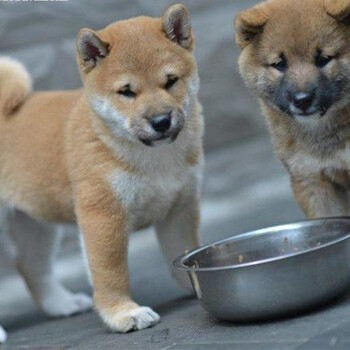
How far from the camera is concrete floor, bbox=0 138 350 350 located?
140 inches

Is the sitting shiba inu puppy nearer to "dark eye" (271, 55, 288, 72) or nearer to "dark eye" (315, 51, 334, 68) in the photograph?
"dark eye" (271, 55, 288, 72)

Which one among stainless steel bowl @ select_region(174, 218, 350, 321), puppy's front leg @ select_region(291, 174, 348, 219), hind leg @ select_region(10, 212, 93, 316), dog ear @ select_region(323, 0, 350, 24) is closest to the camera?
stainless steel bowl @ select_region(174, 218, 350, 321)

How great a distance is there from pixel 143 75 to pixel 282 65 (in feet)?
2.03

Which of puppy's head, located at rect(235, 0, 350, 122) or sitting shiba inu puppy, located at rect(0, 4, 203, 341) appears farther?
sitting shiba inu puppy, located at rect(0, 4, 203, 341)

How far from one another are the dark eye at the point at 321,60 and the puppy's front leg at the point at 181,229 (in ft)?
2.95

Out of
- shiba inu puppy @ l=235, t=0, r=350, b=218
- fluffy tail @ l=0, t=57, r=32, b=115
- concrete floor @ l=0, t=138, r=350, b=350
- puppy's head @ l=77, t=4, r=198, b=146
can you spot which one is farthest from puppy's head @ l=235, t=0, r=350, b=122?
fluffy tail @ l=0, t=57, r=32, b=115

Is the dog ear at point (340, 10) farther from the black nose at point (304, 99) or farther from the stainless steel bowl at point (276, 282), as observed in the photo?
the stainless steel bowl at point (276, 282)

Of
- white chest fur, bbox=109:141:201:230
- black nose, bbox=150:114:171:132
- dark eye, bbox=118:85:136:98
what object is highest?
dark eye, bbox=118:85:136:98

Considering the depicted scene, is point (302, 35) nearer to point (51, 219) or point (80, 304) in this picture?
point (51, 219)

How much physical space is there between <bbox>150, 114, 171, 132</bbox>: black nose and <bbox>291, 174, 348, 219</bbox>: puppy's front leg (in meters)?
0.73

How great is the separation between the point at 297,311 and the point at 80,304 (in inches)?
71.2

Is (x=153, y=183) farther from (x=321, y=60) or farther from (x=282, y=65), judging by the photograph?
(x=321, y=60)

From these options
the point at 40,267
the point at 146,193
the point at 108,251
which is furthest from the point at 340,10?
the point at 40,267

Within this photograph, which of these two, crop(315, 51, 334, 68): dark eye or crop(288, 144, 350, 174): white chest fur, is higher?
crop(315, 51, 334, 68): dark eye
